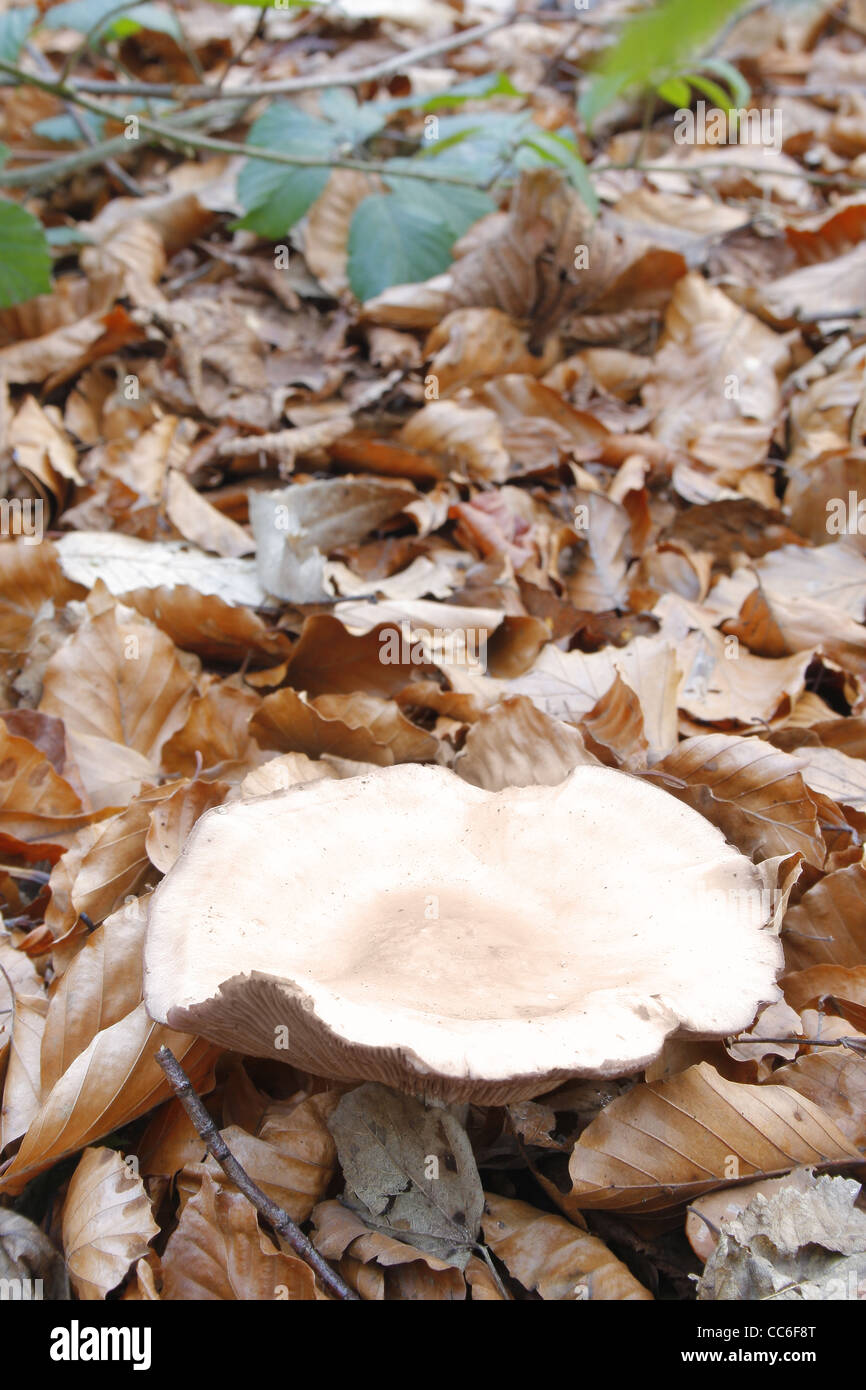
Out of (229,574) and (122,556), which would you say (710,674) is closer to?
(229,574)

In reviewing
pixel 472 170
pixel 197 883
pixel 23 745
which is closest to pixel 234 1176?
pixel 197 883

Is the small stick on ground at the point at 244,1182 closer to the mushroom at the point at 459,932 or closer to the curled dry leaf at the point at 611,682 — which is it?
the mushroom at the point at 459,932

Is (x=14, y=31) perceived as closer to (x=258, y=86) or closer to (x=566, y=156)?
(x=258, y=86)

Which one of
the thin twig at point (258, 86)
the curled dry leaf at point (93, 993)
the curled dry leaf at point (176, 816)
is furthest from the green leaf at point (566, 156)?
the curled dry leaf at point (93, 993)

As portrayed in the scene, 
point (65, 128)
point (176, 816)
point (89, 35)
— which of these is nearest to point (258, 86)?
point (65, 128)

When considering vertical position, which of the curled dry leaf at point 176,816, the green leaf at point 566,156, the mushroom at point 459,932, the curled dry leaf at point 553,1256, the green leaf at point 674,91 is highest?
the green leaf at point 674,91
